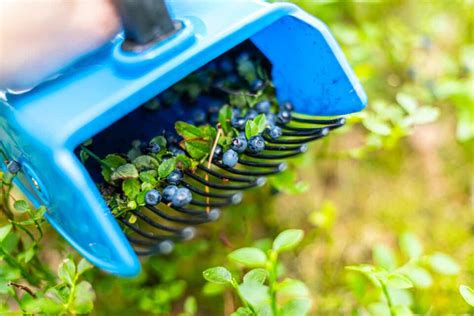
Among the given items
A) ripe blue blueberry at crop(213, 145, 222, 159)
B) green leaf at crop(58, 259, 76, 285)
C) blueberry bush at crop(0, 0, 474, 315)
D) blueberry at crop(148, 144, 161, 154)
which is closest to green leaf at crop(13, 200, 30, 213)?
blueberry bush at crop(0, 0, 474, 315)

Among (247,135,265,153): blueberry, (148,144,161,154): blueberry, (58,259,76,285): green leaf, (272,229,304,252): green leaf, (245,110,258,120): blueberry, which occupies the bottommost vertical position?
(272,229,304,252): green leaf

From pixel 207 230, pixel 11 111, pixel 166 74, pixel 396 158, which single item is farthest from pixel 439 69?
pixel 11 111

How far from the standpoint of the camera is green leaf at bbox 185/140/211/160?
1027 mm

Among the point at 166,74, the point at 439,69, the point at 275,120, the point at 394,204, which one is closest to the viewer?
the point at 166,74

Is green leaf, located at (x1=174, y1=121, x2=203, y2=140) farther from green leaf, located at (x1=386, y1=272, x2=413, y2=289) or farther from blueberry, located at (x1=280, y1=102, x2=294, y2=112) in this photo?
green leaf, located at (x1=386, y1=272, x2=413, y2=289)

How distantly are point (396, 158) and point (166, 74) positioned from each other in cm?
106

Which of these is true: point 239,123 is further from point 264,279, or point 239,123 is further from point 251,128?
point 264,279

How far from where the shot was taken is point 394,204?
168 cm

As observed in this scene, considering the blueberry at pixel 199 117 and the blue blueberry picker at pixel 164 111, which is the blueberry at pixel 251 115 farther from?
the blueberry at pixel 199 117

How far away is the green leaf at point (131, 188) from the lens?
→ 0.97 m

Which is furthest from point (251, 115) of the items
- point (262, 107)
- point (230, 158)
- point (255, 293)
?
point (255, 293)

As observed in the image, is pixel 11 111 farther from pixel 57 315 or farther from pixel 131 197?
pixel 57 315

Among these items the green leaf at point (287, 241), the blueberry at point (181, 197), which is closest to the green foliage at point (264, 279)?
the green leaf at point (287, 241)

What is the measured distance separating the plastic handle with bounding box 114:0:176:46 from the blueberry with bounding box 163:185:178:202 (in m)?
0.25
